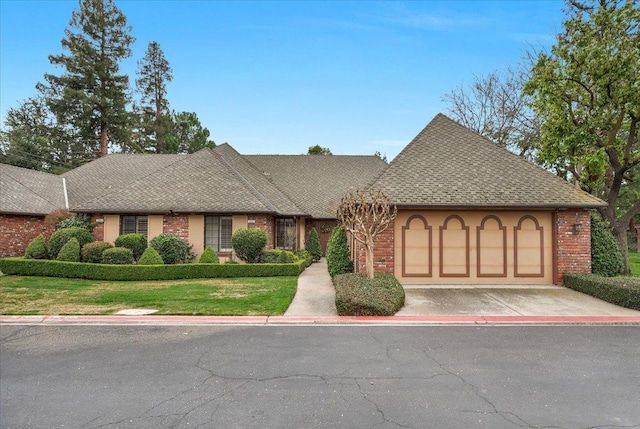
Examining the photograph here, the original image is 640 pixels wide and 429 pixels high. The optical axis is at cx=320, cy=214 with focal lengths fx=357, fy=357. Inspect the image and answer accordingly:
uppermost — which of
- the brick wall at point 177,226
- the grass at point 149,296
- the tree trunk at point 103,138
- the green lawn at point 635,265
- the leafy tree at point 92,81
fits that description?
the leafy tree at point 92,81

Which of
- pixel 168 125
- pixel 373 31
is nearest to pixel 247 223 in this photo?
pixel 373 31

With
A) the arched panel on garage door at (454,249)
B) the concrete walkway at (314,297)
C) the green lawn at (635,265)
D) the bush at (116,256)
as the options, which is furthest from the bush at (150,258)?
the green lawn at (635,265)

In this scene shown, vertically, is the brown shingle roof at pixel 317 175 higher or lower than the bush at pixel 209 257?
higher

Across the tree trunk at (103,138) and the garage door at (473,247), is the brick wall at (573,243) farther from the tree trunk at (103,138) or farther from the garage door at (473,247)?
the tree trunk at (103,138)

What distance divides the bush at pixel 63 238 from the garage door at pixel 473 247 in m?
13.5

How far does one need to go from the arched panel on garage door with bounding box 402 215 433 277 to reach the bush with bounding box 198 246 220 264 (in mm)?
7714

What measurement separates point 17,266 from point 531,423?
18265 millimetres

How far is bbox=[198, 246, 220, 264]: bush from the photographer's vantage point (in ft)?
48.5

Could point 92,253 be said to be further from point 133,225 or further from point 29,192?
point 29,192

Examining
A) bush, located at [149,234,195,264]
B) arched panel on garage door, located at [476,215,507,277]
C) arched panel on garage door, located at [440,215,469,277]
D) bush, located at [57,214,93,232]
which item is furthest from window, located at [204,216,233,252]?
arched panel on garage door, located at [476,215,507,277]

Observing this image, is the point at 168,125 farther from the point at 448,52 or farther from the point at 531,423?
the point at 531,423

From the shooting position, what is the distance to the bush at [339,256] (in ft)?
41.6

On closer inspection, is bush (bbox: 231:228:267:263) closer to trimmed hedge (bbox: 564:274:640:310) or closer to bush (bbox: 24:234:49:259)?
bush (bbox: 24:234:49:259)

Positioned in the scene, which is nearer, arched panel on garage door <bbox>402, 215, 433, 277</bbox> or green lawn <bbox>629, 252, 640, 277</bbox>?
arched panel on garage door <bbox>402, 215, 433, 277</bbox>
